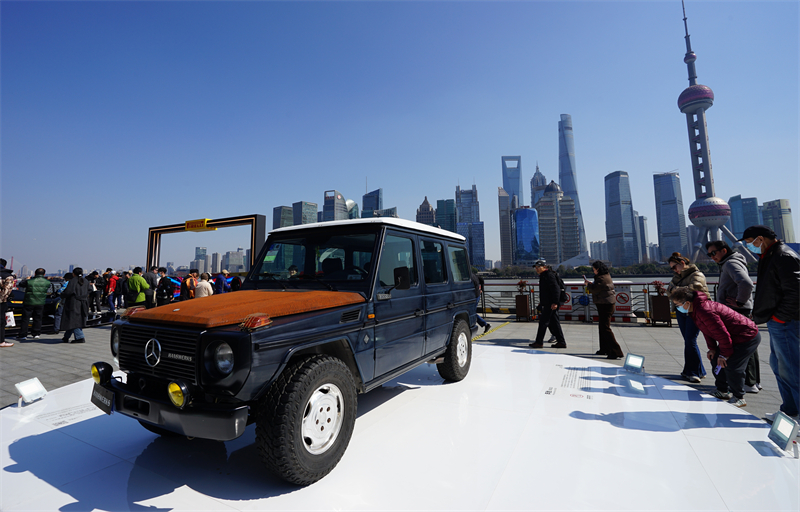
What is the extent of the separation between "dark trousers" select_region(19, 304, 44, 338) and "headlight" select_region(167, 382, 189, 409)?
1074cm

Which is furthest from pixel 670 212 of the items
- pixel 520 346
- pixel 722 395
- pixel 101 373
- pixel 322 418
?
pixel 101 373

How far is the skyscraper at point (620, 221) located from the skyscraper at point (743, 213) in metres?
35.7

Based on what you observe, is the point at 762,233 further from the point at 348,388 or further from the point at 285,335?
the point at 285,335

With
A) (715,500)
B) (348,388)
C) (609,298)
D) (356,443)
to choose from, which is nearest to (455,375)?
(356,443)

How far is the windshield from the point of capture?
11.3 feet

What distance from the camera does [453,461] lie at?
112 inches

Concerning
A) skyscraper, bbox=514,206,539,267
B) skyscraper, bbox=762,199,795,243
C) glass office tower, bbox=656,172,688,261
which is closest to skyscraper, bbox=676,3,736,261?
skyscraper, bbox=762,199,795,243

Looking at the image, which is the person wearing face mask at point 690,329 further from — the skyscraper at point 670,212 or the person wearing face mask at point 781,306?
the skyscraper at point 670,212

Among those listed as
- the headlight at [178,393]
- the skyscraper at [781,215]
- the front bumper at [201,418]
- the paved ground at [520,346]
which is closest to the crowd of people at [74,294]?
the paved ground at [520,346]

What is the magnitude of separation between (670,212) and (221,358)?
20296 centimetres

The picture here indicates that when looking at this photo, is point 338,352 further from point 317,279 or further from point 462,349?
point 462,349

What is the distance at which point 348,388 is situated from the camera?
2795mm

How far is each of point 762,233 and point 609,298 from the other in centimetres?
297

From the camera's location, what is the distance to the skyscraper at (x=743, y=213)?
144 metres
